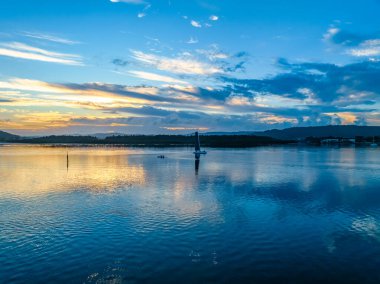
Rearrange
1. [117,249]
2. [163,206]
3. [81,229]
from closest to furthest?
[117,249]
[81,229]
[163,206]

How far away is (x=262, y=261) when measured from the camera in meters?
18.1

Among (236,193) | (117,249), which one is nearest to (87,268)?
(117,249)

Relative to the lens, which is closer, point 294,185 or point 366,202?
point 366,202

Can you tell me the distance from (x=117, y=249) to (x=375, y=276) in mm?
13556

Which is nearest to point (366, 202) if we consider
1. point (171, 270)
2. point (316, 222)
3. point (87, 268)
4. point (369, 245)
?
point (316, 222)

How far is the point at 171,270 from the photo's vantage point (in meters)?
16.9

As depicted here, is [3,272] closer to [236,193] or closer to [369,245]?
[369,245]

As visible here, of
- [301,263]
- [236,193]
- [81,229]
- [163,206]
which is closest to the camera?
[301,263]

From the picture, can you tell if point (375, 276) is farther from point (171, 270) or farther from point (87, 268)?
point (87, 268)

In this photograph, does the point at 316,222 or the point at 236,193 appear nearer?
the point at 316,222

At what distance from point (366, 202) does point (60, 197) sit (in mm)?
31761

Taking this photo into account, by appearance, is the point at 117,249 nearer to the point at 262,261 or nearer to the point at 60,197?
the point at 262,261

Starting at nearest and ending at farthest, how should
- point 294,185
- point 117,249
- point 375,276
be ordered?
1. point 375,276
2. point 117,249
3. point 294,185

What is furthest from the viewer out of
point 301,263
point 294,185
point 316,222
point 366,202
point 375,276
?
point 294,185
